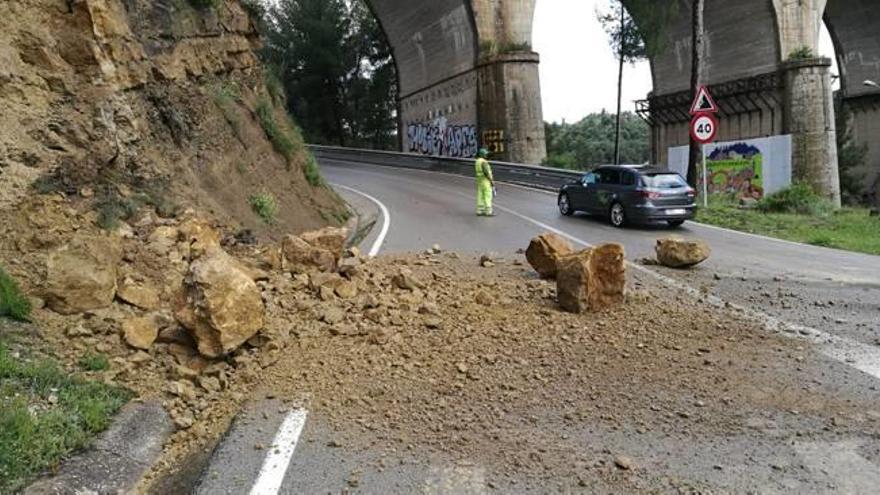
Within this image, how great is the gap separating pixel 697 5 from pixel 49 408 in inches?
832

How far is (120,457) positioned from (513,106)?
2844 centimetres

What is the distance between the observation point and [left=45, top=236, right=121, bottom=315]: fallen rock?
517 cm

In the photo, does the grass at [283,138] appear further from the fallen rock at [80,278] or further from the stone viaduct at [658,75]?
the stone viaduct at [658,75]

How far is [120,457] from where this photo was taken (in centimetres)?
372

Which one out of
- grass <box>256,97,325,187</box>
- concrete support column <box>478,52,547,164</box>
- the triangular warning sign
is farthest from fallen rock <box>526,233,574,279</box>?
concrete support column <box>478,52,547,164</box>

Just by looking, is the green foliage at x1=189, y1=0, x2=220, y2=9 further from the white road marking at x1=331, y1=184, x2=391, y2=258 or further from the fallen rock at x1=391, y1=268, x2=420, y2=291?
the fallen rock at x1=391, y1=268, x2=420, y2=291

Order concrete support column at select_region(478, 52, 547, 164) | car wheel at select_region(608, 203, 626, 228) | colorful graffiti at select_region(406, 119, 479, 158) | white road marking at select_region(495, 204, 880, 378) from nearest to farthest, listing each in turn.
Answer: white road marking at select_region(495, 204, 880, 378)
car wheel at select_region(608, 203, 626, 228)
concrete support column at select_region(478, 52, 547, 164)
colorful graffiti at select_region(406, 119, 479, 158)

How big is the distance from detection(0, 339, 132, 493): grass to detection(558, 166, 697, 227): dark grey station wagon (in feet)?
42.9

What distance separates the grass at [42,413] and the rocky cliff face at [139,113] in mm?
2414

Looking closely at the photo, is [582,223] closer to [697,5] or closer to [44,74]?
[697,5]

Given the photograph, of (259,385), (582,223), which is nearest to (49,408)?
(259,385)

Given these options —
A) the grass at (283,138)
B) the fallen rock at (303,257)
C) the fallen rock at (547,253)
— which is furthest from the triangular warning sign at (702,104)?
the fallen rock at (303,257)

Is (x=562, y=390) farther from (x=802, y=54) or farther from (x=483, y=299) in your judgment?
(x=802, y=54)

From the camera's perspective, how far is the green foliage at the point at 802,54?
28.0m
